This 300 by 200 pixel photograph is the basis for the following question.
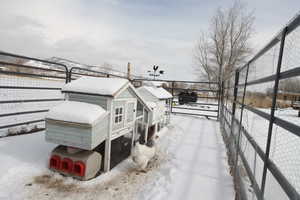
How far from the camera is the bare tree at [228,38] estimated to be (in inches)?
436

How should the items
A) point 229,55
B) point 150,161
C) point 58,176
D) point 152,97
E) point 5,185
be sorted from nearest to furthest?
point 5,185, point 58,176, point 150,161, point 152,97, point 229,55

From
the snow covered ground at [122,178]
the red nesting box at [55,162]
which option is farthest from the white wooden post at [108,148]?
the red nesting box at [55,162]

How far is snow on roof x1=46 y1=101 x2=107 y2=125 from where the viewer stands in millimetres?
1833

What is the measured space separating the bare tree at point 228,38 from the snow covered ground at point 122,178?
387 inches

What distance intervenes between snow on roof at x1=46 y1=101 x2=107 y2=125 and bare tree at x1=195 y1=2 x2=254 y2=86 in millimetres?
10677

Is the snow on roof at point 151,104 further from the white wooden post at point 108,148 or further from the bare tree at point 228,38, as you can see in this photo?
the bare tree at point 228,38

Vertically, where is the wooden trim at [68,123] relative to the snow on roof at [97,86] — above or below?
below

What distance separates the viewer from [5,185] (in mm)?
1714

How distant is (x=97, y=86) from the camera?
2.13 meters

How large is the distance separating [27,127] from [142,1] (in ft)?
18.2

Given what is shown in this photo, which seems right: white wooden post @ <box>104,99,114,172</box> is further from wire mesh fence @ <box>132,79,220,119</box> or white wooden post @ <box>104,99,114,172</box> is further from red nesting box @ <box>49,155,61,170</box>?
wire mesh fence @ <box>132,79,220,119</box>

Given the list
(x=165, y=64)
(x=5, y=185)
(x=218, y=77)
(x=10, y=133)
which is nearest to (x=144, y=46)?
(x=165, y=64)

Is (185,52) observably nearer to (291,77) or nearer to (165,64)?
(165,64)

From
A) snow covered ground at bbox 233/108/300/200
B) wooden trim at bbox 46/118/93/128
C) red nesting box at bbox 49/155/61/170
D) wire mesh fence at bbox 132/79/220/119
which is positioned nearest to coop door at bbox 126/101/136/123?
wooden trim at bbox 46/118/93/128
